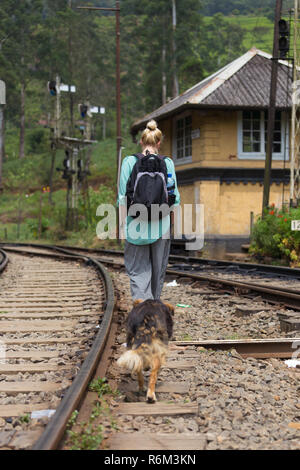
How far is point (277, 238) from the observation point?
46.7 ft

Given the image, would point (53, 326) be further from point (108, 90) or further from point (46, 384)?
point (108, 90)

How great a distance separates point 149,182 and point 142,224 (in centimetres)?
40

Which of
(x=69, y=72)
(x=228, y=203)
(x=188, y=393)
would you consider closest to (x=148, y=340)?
(x=188, y=393)

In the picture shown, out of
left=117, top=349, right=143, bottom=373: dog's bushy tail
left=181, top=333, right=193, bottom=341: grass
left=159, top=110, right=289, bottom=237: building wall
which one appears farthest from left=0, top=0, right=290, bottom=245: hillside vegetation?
left=117, top=349, right=143, bottom=373: dog's bushy tail

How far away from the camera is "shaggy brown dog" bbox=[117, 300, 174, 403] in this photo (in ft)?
12.2

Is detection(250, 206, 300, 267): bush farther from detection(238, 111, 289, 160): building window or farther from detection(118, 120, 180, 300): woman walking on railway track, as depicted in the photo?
detection(118, 120, 180, 300): woman walking on railway track

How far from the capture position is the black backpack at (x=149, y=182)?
4660mm

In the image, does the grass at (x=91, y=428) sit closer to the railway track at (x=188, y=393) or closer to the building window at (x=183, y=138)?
the railway track at (x=188, y=393)

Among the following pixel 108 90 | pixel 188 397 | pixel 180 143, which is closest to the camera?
pixel 188 397

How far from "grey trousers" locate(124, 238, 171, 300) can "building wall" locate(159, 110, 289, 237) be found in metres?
16.5

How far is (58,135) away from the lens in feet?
114

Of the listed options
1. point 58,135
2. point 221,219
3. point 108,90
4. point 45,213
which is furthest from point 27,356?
point 108,90

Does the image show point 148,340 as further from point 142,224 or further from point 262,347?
point 262,347
